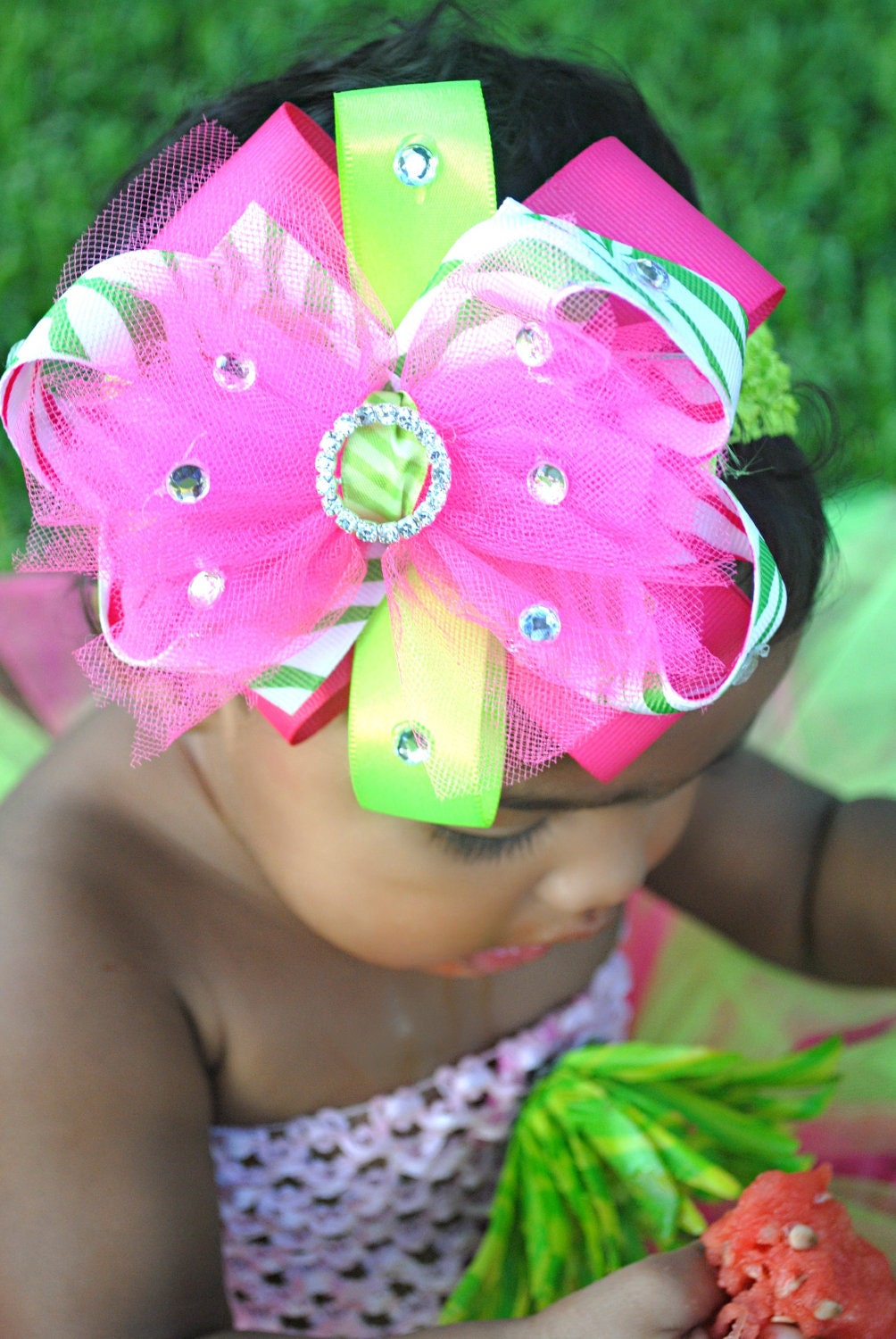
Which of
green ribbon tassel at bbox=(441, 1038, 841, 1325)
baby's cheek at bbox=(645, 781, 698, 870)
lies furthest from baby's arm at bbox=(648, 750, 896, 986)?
baby's cheek at bbox=(645, 781, 698, 870)

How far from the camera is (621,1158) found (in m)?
1.12

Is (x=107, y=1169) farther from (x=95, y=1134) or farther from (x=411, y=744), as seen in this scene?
(x=411, y=744)

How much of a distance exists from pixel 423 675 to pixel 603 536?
0.12 meters

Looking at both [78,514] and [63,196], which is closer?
[78,514]

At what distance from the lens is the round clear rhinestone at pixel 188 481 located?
0.74 metres

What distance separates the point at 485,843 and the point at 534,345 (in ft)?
1.02

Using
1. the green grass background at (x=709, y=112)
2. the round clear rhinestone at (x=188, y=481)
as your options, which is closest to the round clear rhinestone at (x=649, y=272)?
the round clear rhinestone at (x=188, y=481)

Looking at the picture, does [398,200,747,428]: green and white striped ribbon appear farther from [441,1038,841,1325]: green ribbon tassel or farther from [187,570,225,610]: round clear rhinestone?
[441,1038,841,1325]: green ribbon tassel

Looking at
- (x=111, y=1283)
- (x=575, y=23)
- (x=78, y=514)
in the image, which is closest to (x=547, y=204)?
(x=78, y=514)

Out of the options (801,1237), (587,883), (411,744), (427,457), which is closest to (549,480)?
(427,457)

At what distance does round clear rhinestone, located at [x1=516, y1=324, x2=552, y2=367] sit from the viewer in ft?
2.35

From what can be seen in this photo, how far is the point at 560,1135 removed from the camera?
1158 millimetres

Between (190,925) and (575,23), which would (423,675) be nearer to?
(190,925)

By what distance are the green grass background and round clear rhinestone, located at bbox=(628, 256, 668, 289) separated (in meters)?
1.30
